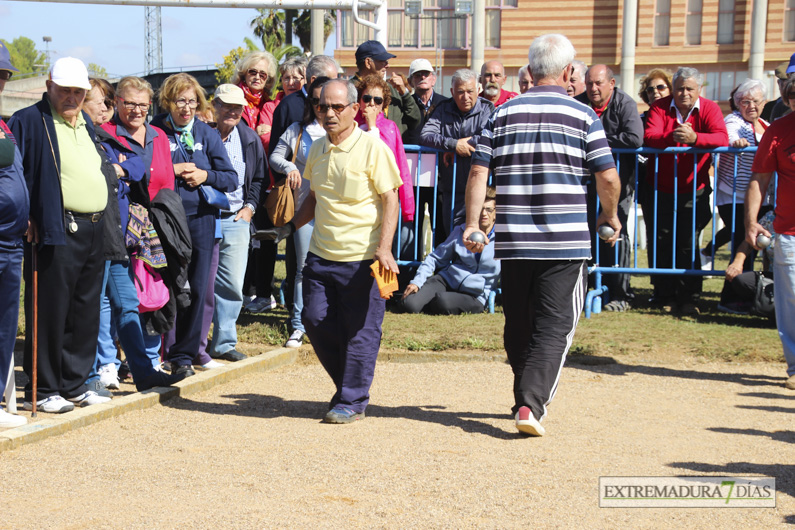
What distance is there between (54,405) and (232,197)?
2.30 meters

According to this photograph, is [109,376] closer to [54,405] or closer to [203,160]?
[54,405]

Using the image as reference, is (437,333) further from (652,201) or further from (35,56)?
(35,56)

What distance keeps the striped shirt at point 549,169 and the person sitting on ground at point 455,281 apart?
3.53 m

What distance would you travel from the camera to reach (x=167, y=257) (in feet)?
22.0

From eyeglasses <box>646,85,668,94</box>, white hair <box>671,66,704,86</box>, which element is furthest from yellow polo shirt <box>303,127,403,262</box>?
eyeglasses <box>646,85,668,94</box>

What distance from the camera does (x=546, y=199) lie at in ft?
18.4

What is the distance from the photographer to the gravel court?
4230 millimetres

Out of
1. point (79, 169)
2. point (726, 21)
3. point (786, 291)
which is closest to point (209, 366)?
point (79, 169)

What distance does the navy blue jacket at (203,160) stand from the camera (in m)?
7.08

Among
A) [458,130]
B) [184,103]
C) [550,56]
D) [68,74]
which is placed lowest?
[458,130]

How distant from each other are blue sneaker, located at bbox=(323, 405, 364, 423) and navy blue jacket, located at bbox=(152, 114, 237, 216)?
1965 mm

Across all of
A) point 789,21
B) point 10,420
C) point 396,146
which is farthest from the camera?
point 789,21

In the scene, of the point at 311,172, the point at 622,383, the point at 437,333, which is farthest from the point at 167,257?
the point at 622,383

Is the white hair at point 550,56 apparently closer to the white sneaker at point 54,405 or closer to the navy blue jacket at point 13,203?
the navy blue jacket at point 13,203
